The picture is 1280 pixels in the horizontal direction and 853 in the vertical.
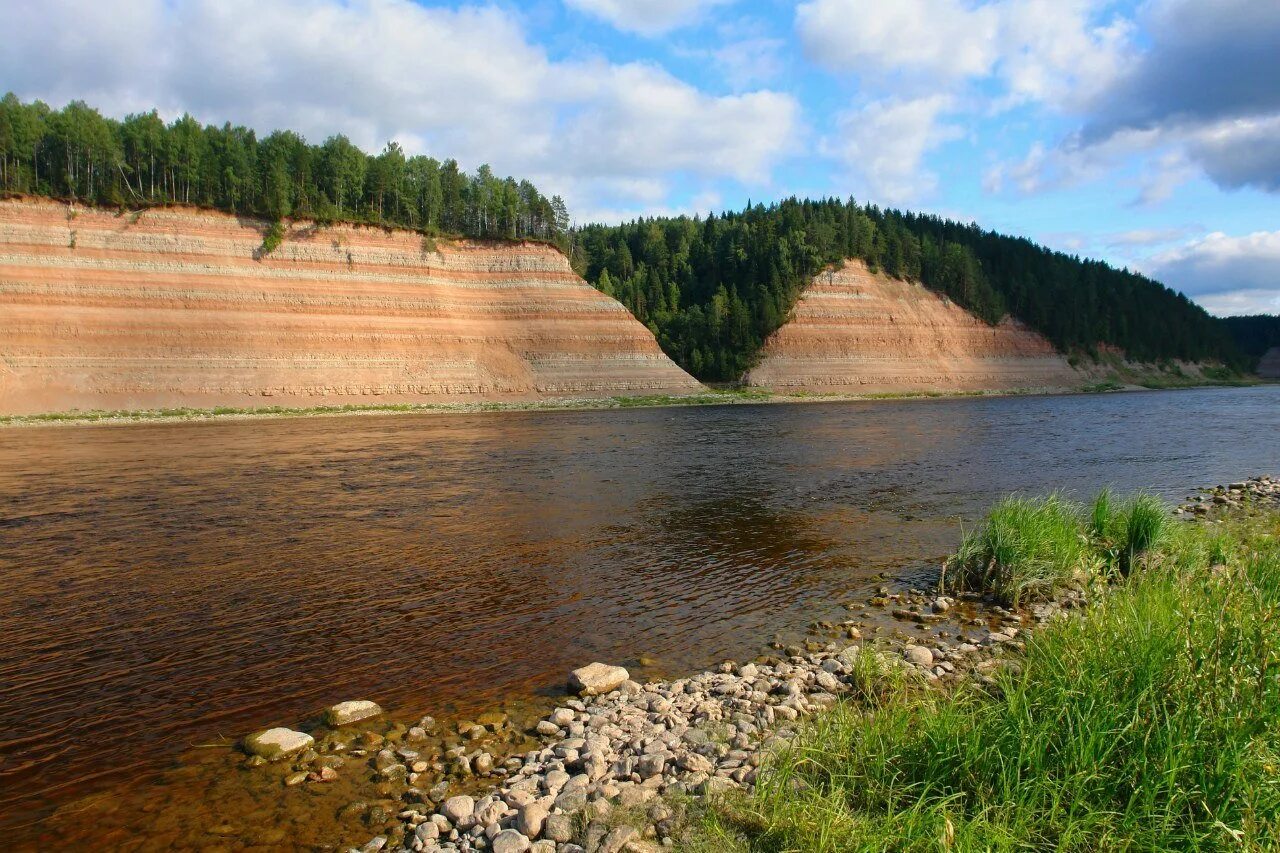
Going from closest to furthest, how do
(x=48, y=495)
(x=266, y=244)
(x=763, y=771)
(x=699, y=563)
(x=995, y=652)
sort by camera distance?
(x=763, y=771), (x=995, y=652), (x=699, y=563), (x=48, y=495), (x=266, y=244)

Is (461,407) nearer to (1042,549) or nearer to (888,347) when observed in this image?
(888,347)

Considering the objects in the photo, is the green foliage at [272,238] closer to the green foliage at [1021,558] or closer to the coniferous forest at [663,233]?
the coniferous forest at [663,233]

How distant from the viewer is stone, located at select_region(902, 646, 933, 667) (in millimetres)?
7215

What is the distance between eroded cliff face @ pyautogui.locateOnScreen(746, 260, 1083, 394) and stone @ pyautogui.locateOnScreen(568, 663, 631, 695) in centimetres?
7754

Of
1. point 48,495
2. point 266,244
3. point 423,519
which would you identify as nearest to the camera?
point 423,519

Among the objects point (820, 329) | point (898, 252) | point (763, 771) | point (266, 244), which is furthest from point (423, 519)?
point (898, 252)

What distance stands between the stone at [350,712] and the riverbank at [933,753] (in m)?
0.86

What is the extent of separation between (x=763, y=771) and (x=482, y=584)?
23.3ft

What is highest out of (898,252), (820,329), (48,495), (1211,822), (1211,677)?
(898,252)

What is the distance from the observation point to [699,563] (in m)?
12.2

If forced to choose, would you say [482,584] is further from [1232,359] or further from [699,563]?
[1232,359]

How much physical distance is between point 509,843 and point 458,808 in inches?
25.6

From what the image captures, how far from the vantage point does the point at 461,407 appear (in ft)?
198

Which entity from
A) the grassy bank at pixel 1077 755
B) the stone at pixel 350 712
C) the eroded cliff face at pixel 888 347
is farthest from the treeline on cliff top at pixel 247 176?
the grassy bank at pixel 1077 755
